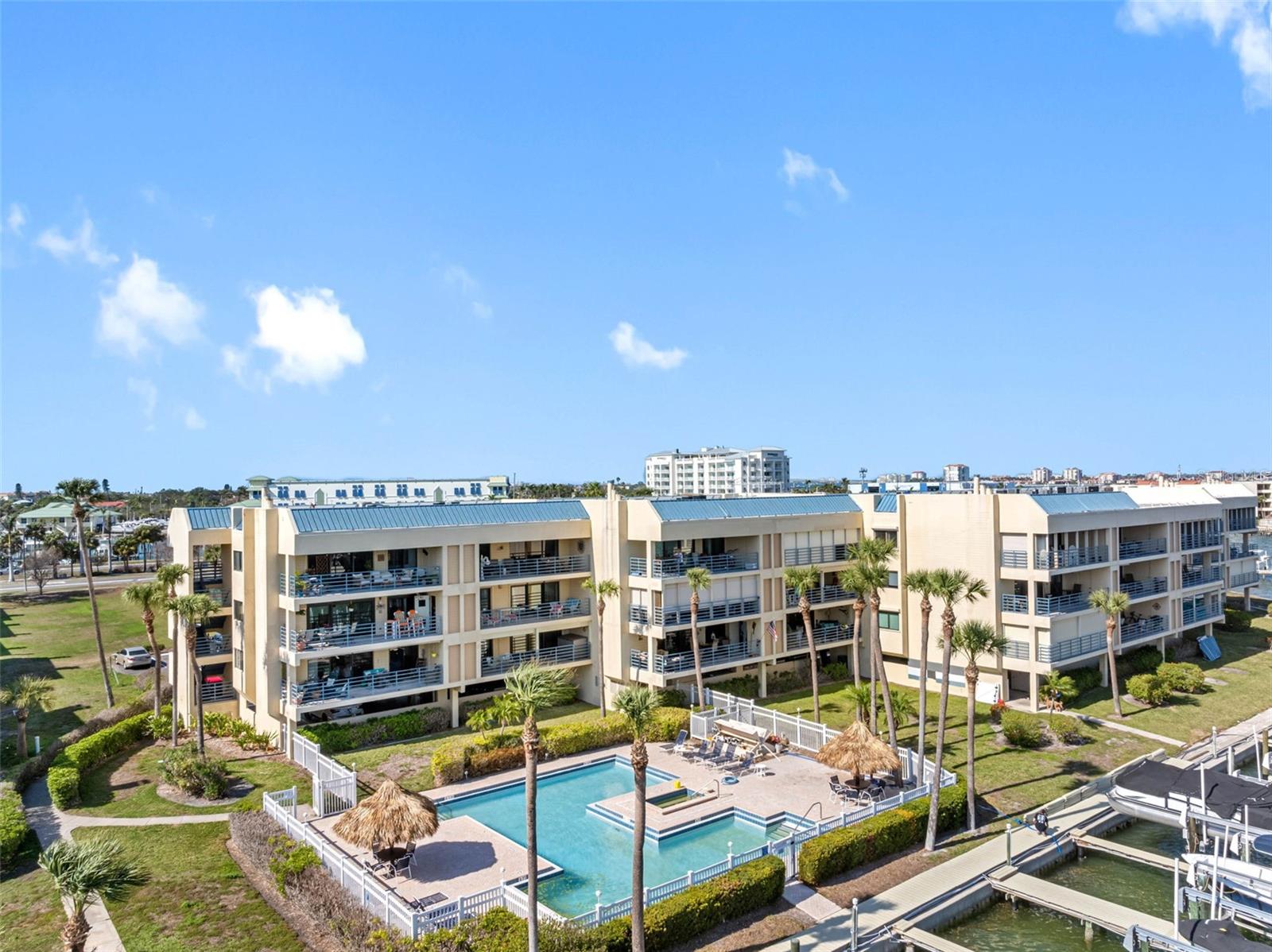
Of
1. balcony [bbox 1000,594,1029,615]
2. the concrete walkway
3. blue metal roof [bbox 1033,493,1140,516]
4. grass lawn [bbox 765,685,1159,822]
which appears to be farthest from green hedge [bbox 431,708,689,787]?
blue metal roof [bbox 1033,493,1140,516]

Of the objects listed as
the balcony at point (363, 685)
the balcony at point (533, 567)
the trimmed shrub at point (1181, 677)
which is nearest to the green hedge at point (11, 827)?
the balcony at point (363, 685)

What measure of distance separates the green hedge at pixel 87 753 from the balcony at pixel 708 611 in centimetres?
2594

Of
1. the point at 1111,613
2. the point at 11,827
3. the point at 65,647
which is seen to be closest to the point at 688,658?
the point at 1111,613

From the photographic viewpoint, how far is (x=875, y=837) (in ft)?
87.9

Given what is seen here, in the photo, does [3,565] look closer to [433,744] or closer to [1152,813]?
[433,744]

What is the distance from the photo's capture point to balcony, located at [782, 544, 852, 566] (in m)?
48.0

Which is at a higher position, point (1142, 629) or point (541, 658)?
point (1142, 629)

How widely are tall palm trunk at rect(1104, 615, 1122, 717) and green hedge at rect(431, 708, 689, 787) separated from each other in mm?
22167

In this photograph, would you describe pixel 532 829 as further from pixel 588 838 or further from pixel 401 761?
pixel 401 761

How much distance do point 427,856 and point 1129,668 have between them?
1675 inches

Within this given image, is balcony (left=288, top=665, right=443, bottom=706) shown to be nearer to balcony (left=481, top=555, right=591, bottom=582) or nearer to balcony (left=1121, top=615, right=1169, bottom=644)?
balcony (left=481, top=555, right=591, bottom=582)

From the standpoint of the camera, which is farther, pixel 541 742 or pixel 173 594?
pixel 173 594

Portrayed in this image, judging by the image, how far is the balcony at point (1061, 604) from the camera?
141ft

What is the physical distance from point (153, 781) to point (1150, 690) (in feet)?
159
